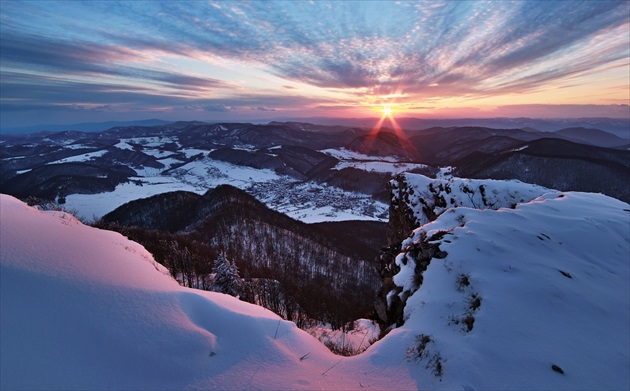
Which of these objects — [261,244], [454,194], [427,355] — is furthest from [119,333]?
[261,244]

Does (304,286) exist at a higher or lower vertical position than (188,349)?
lower

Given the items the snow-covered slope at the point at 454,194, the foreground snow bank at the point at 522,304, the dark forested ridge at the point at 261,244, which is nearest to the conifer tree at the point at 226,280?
the dark forested ridge at the point at 261,244

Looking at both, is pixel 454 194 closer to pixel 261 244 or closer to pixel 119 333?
pixel 119 333

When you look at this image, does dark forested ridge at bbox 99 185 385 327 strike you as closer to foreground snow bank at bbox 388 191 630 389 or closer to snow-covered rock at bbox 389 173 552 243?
snow-covered rock at bbox 389 173 552 243

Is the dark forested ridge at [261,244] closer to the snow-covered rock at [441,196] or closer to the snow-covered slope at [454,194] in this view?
the snow-covered rock at [441,196]

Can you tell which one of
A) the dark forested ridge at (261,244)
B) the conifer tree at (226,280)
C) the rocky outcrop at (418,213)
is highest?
the rocky outcrop at (418,213)

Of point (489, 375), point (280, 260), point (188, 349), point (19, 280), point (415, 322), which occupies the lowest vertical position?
point (280, 260)

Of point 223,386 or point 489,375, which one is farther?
point 489,375

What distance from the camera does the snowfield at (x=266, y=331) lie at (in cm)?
694

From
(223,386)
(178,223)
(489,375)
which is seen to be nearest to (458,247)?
(489,375)

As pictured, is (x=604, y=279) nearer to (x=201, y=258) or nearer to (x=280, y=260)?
(x=201, y=258)

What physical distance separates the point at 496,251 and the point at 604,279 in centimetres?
511

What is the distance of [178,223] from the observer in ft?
440

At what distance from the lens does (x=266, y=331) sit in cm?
984
